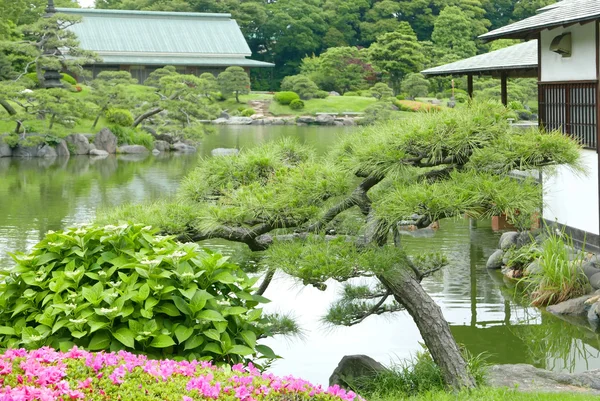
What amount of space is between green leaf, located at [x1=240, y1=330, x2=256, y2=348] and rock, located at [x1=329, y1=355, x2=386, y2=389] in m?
1.70

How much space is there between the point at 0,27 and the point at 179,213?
2747 cm

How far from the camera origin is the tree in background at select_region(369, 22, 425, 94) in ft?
145

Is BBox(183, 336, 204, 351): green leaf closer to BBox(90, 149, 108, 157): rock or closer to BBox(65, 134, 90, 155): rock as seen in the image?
BBox(90, 149, 108, 157): rock

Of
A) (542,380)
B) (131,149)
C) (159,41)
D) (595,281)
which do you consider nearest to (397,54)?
(159,41)

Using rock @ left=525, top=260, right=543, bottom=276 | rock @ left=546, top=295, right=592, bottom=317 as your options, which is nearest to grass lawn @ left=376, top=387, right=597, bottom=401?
rock @ left=546, top=295, right=592, bottom=317

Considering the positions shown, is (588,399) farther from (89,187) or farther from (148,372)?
(89,187)

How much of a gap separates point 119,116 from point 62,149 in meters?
2.92

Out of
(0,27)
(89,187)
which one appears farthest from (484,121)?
(0,27)

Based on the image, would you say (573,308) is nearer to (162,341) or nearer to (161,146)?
(162,341)

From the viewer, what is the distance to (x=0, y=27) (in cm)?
2989

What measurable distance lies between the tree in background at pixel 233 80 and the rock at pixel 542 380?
123ft

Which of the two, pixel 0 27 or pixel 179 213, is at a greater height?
pixel 0 27

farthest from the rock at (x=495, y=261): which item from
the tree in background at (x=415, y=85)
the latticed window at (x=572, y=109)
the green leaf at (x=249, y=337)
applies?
the tree in background at (x=415, y=85)

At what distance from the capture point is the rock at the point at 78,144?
86.7 ft
